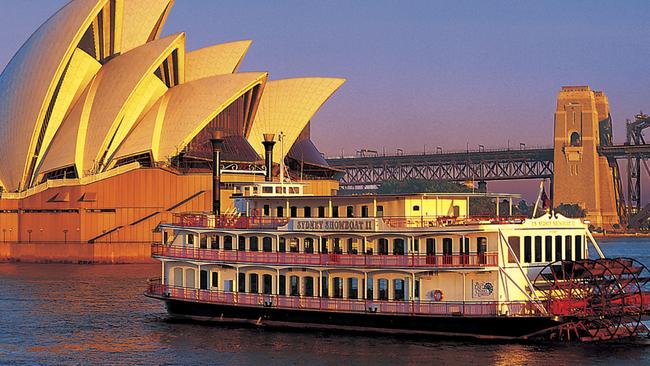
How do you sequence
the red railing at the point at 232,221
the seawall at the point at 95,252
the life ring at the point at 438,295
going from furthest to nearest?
the seawall at the point at 95,252
the red railing at the point at 232,221
the life ring at the point at 438,295

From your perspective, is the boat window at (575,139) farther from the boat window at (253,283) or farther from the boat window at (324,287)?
the boat window at (324,287)

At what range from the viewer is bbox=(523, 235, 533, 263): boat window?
119ft

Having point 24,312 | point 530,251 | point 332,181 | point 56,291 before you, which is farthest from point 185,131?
point 530,251

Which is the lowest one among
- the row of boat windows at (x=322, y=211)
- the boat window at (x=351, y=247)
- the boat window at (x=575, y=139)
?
the boat window at (x=351, y=247)

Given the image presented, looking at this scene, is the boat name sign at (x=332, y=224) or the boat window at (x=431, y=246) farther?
the boat name sign at (x=332, y=224)

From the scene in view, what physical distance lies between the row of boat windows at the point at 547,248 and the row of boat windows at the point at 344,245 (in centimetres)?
110

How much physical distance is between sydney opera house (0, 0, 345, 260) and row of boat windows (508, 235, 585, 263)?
4043cm

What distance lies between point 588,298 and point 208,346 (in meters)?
12.4

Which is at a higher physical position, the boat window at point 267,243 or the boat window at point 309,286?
the boat window at point 267,243

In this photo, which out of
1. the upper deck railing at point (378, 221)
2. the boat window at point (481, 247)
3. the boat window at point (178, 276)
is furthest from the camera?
the boat window at point (178, 276)

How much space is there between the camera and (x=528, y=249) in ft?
119

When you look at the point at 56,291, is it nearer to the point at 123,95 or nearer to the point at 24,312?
the point at 24,312

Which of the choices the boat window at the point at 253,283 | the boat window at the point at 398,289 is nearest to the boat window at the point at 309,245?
the boat window at the point at 253,283

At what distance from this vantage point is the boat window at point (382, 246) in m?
37.7
